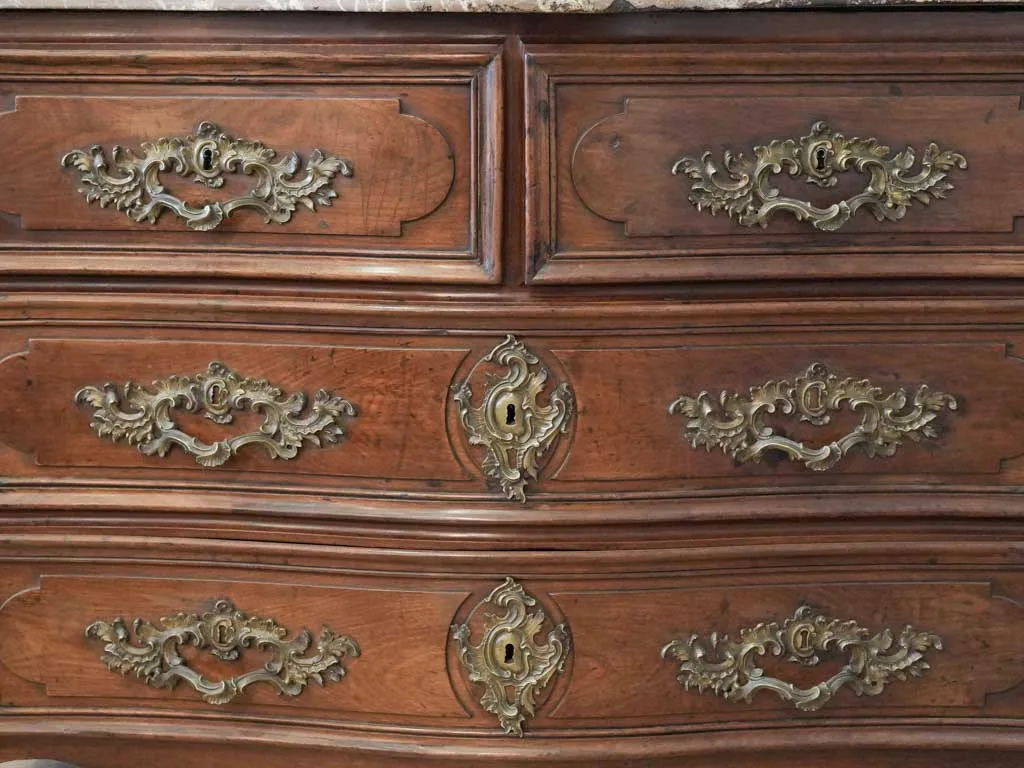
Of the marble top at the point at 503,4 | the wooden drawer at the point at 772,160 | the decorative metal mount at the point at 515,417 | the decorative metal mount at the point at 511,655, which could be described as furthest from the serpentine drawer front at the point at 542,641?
the marble top at the point at 503,4

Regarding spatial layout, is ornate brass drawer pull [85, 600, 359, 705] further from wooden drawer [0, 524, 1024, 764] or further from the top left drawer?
the top left drawer

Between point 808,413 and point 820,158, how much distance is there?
0.75 feet

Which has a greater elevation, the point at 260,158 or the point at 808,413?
the point at 260,158

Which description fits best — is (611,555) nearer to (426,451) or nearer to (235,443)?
(426,451)

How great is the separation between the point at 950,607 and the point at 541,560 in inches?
15.9

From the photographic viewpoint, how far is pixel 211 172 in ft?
2.93

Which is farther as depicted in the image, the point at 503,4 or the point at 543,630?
the point at 543,630

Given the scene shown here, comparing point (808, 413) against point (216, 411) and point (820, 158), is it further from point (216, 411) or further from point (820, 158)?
point (216, 411)

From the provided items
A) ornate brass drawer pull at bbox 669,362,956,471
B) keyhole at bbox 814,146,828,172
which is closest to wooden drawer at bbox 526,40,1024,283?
keyhole at bbox 814,146,828,172

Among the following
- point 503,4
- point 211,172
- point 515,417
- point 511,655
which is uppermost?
point 503,4

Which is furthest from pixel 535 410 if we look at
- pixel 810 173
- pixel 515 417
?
pixel 810 173

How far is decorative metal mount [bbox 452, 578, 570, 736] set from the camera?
0.95m

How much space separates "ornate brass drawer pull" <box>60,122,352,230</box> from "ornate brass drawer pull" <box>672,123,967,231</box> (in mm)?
324

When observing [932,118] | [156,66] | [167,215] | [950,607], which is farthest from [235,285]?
[950,607]
